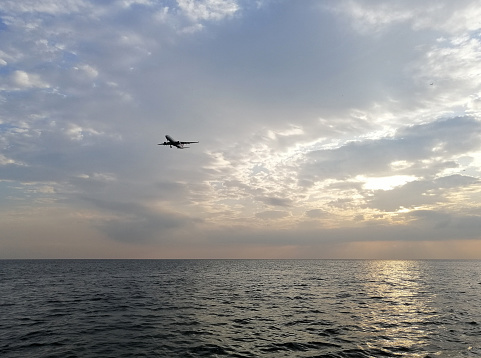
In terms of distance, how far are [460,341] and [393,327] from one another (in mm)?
5815

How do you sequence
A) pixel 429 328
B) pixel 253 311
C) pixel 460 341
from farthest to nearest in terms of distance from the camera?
pixel 253 311, pixel 429 328, pixel 460 341

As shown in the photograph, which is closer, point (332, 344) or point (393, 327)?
point (332, 344)

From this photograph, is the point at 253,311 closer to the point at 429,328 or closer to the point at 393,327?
the point at 393,327

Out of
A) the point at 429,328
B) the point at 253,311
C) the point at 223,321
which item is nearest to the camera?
the point at 429,328

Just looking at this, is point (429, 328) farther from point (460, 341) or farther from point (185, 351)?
point (185, 351)

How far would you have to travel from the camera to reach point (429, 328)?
28.5m

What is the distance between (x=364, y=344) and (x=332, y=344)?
252cm

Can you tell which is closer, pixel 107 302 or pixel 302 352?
pixel 302 352

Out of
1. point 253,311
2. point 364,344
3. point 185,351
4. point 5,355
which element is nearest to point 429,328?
point 364,344

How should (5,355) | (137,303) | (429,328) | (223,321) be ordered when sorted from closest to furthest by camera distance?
(5,355) → (429,328) → (223,321) → (137,303)

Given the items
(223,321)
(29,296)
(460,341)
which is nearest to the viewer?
(460,341)

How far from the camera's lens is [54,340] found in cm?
2436

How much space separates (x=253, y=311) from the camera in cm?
3603

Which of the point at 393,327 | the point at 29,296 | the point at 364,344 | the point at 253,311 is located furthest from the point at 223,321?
the point at 29,296
